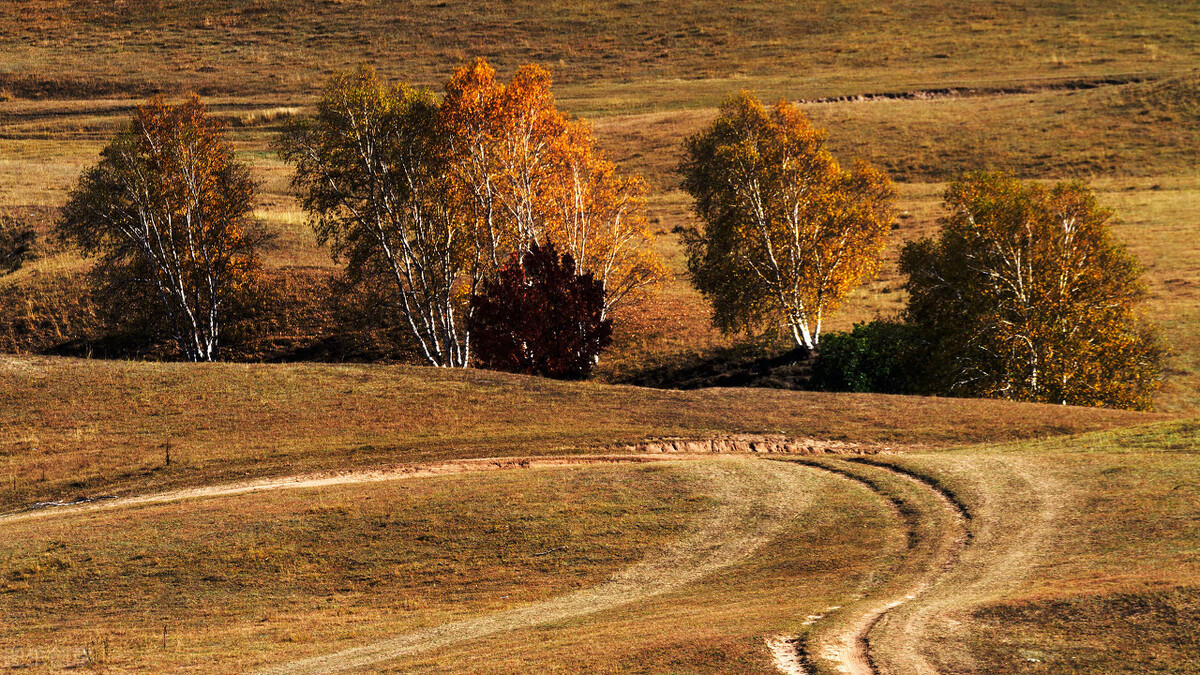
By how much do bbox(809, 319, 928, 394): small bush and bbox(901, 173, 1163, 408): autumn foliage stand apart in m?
1.88

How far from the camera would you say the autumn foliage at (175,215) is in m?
49.9

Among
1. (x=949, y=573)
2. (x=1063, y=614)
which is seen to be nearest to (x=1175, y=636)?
(x=1063, y=614)

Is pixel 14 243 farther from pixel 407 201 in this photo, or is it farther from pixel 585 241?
pixel 585 241

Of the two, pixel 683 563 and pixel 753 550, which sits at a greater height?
pixel 753 550

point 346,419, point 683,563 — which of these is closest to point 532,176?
point 346,419

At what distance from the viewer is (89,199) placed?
165 feet

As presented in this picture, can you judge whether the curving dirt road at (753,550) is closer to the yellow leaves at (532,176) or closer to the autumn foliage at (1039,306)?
the autumn foliage at (1039,306)

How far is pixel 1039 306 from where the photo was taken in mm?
41844

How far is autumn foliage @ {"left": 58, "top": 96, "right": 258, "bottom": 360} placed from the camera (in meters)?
49.9

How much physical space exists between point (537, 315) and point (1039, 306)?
822 inches

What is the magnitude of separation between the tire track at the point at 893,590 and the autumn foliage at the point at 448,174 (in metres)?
21.5

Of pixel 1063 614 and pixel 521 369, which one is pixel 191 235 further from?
pixel 1063 614

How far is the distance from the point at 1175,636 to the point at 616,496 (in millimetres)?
14418

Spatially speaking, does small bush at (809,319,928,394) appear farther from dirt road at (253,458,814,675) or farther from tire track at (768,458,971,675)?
dirt road at (253,458,814,675)
